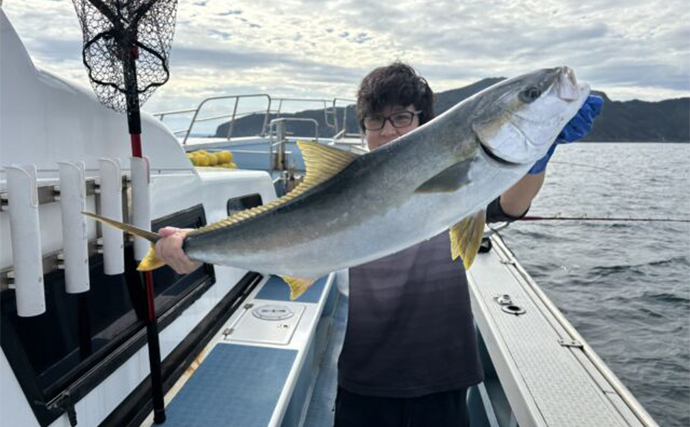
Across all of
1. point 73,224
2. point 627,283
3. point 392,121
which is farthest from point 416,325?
point 627,283

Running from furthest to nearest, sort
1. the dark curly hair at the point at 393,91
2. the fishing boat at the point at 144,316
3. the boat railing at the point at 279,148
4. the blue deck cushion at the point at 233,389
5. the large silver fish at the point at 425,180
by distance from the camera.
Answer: the boat railing at the point at 279,148 < the blue deck cushion at the point at 233,389 < the dark curly hair at the point at 393,91 < the fishing boat at the point at 144,316 < the large silver fish at the point at 425,180

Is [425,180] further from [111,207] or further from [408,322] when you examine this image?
[111,207]

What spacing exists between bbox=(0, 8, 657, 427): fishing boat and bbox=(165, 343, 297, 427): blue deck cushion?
14 mm

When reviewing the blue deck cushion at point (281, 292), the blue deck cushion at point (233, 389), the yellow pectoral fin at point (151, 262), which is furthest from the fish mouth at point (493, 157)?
the blue deck cushion at point (281, 292)

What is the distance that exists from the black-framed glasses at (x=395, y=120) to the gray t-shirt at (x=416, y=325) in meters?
0.68

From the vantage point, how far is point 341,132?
16.1 m

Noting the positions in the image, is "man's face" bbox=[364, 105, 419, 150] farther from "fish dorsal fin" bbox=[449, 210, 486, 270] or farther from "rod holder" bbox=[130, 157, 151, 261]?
"rod holder" bbox=[130, 157, 151, 261]

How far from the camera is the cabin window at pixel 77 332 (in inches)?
90.0

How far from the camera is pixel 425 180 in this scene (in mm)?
1796

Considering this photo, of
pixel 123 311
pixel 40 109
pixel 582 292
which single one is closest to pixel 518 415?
pixel 123 311

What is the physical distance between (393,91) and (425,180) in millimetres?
936

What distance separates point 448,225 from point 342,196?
42cm

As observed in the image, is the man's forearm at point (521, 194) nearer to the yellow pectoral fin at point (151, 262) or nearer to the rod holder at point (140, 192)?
the yellow pectoral fin at point (151, 262)

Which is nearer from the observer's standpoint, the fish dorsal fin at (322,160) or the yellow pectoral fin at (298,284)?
the fish dorsal fin at (322,160)
